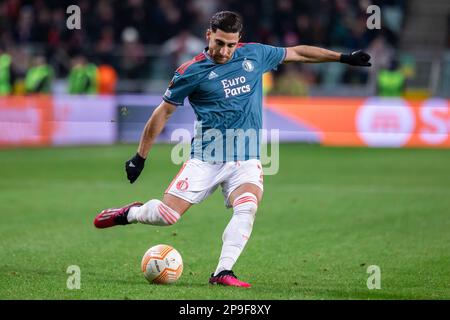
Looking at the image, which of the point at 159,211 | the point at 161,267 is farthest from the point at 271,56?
the point at 161,267

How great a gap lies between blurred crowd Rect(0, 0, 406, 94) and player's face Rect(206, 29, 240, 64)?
17.1 m

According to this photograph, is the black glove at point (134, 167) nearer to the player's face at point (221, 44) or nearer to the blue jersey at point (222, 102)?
the blue jersey at point (222, 102)

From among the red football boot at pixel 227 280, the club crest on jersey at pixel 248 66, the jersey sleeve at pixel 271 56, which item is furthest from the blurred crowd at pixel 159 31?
the red football boot at pixel 227 280

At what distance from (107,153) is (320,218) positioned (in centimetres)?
939

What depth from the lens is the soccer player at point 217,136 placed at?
303 inches

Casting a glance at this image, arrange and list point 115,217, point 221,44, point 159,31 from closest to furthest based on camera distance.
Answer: point 221,44 < point 115,217 < point 159,31

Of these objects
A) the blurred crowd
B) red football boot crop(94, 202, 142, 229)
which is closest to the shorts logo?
red football boot crop(94, 202, 142, 229)

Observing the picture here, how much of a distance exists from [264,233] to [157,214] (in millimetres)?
3390

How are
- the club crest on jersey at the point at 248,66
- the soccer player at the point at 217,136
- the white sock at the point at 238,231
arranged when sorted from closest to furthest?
1. the white sock at the point at 238,231
2. the soccer player at the point at 217,136
3. the club crest on jersey at the point at 248,66

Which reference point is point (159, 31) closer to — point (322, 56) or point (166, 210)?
point (322, 56)

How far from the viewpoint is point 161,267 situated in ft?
25.2

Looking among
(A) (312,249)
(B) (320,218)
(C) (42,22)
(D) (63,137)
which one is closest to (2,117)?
(D) (63,137)

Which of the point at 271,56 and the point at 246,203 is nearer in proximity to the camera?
the point at 246,203

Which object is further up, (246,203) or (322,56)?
(322,56)
